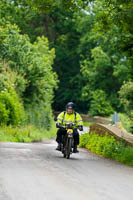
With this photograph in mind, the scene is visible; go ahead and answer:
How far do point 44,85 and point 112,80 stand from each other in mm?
26603

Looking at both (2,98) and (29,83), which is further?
(29,83)

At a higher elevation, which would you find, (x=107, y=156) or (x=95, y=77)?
(x=95, y=77)

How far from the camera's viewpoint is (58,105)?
68.9m

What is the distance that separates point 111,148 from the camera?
16344 mm

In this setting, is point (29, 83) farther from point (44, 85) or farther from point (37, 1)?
point (37, 1)

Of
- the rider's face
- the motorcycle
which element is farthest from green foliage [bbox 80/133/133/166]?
the rider's face

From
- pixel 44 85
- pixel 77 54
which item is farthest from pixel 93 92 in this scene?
pixel 44 85

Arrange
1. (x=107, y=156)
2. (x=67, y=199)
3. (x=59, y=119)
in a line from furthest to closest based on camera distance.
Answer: (x=107, y=156), (x=59, y=119), (x=67, y=199)

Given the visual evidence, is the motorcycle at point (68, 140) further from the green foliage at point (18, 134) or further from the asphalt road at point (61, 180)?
the green foliage at point (18, 134)

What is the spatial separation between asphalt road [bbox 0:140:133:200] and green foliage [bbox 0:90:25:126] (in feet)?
44.3

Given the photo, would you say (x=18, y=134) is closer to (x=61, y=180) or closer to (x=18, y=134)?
(x=18, y=134)

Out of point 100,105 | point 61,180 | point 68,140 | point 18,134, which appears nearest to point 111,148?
point 68,140

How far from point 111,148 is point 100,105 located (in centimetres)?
4313

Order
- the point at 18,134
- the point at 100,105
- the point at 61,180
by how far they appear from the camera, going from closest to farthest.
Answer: the point at 61,180, the point at 18,134, the point at 100,105
